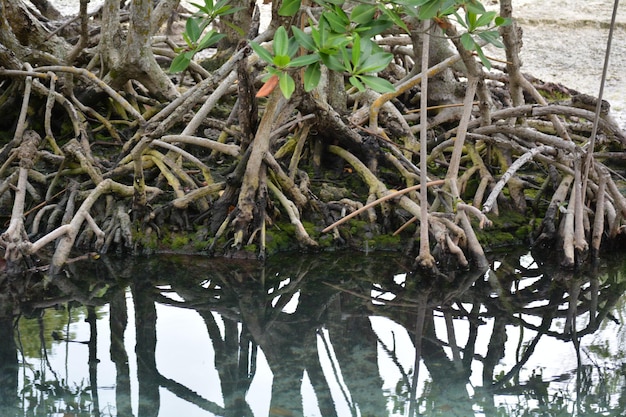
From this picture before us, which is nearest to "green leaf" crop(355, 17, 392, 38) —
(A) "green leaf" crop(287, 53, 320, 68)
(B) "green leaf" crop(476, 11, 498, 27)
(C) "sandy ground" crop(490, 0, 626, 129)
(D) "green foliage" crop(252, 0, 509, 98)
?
(D) "green foliage" crop(252, 0, 509, 98)

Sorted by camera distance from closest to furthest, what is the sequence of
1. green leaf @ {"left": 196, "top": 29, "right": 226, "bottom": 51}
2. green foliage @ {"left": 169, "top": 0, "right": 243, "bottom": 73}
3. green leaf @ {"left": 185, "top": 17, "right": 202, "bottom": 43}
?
1. green leaf @ {"left": 196, "top": 29, "right": 226, "bottom": 51}
2. green foliage @ {"left": 169, "top": 0, "right": 243, "bottom": 73}
3. green leaf @ {"left": 185, "top": 17, "right": 202, "bottom": 43}

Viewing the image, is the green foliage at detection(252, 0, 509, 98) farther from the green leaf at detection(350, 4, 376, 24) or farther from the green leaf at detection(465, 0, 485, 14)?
the green leaf at detection(465, 0, 485, 14)

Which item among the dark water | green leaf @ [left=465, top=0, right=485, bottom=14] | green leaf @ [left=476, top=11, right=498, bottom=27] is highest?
green leaf @ [left=476, top=11, right=498, bottom=27]

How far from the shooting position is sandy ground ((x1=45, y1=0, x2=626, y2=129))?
9.47 meters

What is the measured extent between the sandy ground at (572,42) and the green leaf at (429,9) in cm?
537

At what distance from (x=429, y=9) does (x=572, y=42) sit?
8.22m

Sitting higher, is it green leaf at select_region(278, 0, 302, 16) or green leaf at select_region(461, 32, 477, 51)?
green leaf at select_region(461, 32, 477, 51)

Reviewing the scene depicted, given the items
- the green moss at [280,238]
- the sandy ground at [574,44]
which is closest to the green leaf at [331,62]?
the green moss at [280,238]

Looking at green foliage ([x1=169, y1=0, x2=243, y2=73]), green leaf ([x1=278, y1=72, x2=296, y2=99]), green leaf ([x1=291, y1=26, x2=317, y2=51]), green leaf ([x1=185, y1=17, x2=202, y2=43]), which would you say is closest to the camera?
green leaf ([x1=278, y1=72, x2=296, y2=99])

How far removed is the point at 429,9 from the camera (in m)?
3.38

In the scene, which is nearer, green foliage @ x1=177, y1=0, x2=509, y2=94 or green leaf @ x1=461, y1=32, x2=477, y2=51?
green foliage @ x1=177, y1=0, x2=509, y2=94

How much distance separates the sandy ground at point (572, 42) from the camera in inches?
373

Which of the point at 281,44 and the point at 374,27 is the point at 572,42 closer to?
the point at 374,27

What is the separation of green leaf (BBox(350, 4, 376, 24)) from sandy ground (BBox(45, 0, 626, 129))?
550 cm
